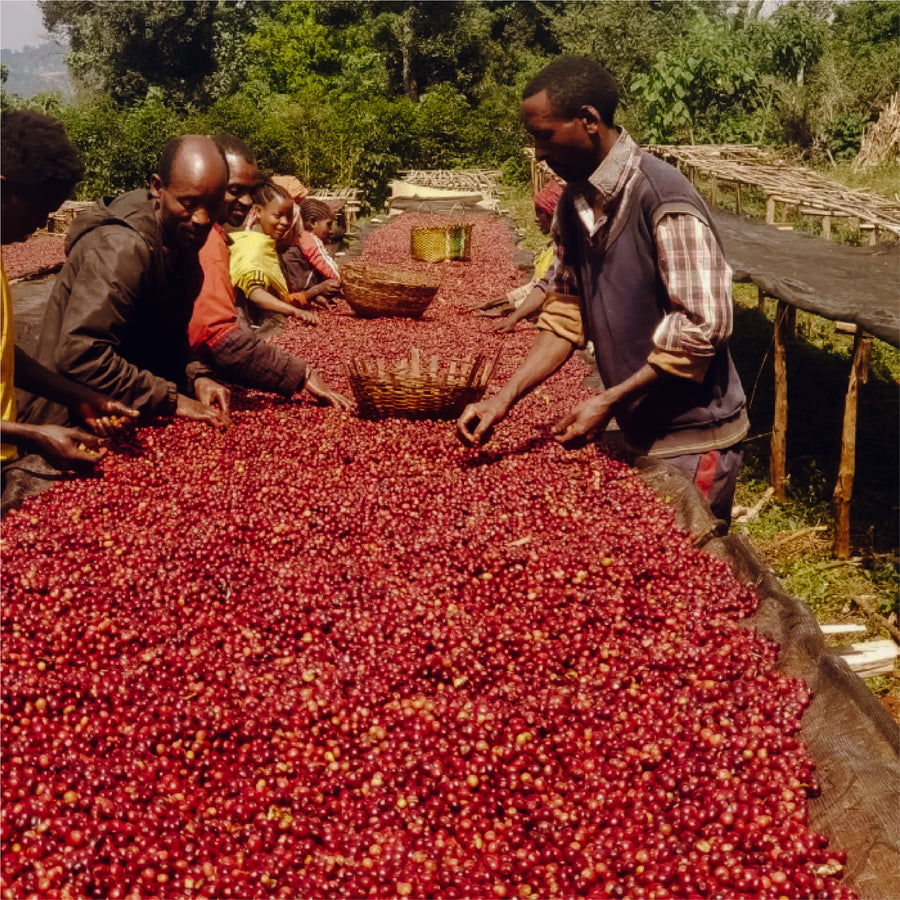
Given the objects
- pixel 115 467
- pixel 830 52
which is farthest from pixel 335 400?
pixel 830 52

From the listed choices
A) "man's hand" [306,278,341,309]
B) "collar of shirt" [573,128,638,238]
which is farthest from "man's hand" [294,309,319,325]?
"collar of shirt" [573,128,638,238]

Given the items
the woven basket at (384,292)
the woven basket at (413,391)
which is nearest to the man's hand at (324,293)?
the woven basket at (384,292)

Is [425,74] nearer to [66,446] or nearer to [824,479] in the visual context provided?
[824,479]

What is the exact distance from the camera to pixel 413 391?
164 inches

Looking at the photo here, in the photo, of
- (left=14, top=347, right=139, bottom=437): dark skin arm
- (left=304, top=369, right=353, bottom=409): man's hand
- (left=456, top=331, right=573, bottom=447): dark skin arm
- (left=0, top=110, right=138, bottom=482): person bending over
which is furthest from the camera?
(left=304, top=369, right=353, bottom=409): man's hand

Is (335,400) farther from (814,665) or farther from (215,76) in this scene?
(215,76)

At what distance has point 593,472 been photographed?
3611 mm

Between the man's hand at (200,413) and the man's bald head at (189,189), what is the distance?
2.68 feet

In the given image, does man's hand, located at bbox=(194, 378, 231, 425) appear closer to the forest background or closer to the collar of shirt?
the collar of shirt

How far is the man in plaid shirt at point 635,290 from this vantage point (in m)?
2.84

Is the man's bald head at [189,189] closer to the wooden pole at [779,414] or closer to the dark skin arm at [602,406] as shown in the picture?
the dark skin arm at [602,406]

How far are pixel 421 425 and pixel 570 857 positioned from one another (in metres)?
2.55

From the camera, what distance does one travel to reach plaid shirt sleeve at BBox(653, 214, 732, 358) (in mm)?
2805

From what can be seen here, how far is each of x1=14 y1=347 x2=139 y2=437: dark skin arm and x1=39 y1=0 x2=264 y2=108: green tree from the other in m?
39.8
